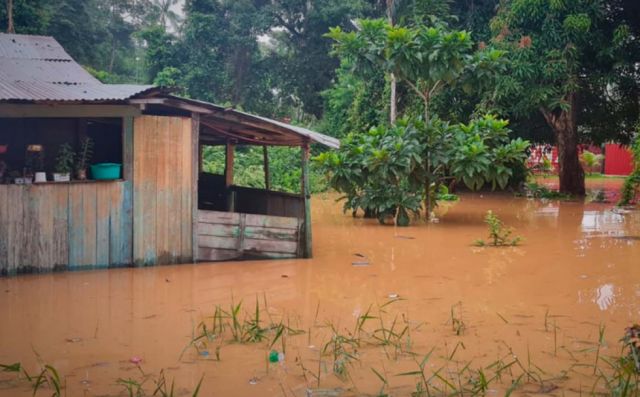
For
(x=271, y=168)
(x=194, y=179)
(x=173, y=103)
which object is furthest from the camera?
(x=271, y=168)

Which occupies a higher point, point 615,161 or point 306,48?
point 306,48

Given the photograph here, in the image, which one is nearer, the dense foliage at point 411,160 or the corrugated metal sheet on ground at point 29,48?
the corrugated metal sheet on ground at point 29,48

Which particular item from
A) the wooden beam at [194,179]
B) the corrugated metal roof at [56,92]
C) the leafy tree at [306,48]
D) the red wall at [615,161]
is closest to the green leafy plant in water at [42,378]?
the corrugated metal roof at [56,92]

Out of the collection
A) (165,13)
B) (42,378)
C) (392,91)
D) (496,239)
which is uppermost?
(165,13)

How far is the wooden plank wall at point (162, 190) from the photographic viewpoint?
9.17 m

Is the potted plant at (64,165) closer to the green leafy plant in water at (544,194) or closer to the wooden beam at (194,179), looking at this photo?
the wooden beam at (194,179)

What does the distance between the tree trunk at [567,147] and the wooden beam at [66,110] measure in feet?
45.1

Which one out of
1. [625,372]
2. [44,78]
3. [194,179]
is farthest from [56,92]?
[625,372]

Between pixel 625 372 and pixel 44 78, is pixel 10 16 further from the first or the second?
pixel 625 372

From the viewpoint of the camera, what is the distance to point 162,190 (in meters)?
9.32

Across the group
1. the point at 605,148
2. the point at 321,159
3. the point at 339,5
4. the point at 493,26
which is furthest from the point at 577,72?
the point at 605,148

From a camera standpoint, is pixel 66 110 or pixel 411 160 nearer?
pixel 66 110

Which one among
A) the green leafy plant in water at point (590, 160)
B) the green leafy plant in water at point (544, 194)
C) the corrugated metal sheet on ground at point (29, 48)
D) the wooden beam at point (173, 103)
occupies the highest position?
the corrugated metal sheet on ground at point (29, 48)

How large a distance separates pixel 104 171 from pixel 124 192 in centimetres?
37
